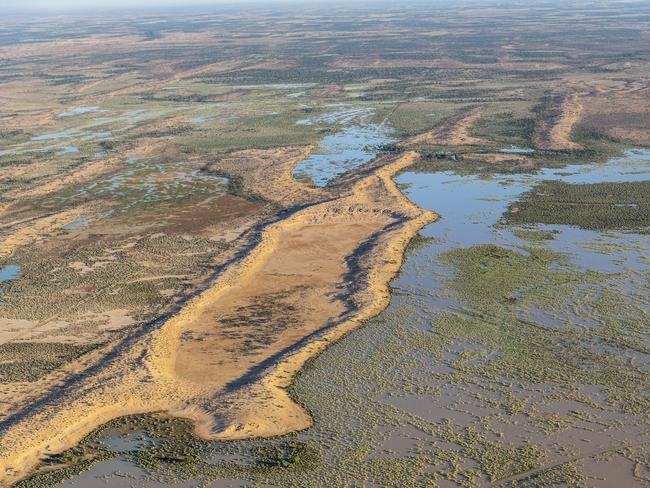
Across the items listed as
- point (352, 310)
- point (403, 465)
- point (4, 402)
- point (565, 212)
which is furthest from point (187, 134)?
point (403, 465)

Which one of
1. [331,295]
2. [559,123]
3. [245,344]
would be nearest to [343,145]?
[559,123]

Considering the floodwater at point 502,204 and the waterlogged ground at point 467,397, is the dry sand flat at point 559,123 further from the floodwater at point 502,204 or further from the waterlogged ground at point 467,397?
the waterlogged ground at point 467,397

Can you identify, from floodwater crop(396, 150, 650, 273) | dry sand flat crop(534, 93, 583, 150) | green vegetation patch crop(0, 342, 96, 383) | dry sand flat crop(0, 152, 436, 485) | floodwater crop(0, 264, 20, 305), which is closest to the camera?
dry sand flat crop(0, 152, 436, 485)

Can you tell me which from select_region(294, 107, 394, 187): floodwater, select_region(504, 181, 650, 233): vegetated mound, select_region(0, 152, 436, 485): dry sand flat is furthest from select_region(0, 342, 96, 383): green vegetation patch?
select_region(294, 107, 394, 187): floodwater

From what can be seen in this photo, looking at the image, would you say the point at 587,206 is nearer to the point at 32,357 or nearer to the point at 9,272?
the point at 32,357

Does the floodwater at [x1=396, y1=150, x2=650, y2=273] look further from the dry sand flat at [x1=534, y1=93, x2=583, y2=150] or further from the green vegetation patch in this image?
the green vegetation patch

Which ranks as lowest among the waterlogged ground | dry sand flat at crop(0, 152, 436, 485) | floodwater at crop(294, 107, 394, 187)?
the waterlogged ground

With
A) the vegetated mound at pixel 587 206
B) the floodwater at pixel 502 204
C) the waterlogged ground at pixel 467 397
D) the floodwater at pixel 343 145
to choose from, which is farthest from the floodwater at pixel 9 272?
the vegetated mound at pixel 587 206
